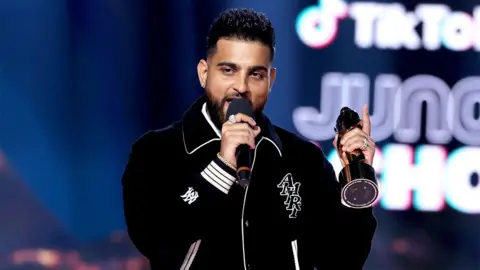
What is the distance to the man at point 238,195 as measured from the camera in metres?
A: 1.35

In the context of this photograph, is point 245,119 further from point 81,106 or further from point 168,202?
point 81,106

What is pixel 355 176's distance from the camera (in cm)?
127

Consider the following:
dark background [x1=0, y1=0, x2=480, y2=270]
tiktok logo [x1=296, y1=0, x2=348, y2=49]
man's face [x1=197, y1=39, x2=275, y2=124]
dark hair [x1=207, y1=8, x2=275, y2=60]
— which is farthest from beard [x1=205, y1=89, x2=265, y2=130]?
tiktok logo [x1=296, y1=0, x2=348, y2=49]

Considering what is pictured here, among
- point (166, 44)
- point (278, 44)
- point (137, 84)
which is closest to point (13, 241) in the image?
point (137, 84)

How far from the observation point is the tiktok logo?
9.68ft

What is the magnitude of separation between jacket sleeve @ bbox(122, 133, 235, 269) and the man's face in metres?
0.16

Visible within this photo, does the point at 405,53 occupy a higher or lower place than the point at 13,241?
higher

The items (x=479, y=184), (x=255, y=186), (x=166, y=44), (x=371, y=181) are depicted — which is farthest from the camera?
(x=479, y=184)

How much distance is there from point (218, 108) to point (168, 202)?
0.23m

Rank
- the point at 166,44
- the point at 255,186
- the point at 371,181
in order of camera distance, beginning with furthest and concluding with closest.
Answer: the point at 166,44, the point at 255,186, the point at 371,181

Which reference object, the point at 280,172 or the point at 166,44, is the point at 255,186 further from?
the point at 166,44

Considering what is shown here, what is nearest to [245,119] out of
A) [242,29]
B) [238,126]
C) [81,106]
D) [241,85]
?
[238,126]

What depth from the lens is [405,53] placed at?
9.81ft

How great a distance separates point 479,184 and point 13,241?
196cm
